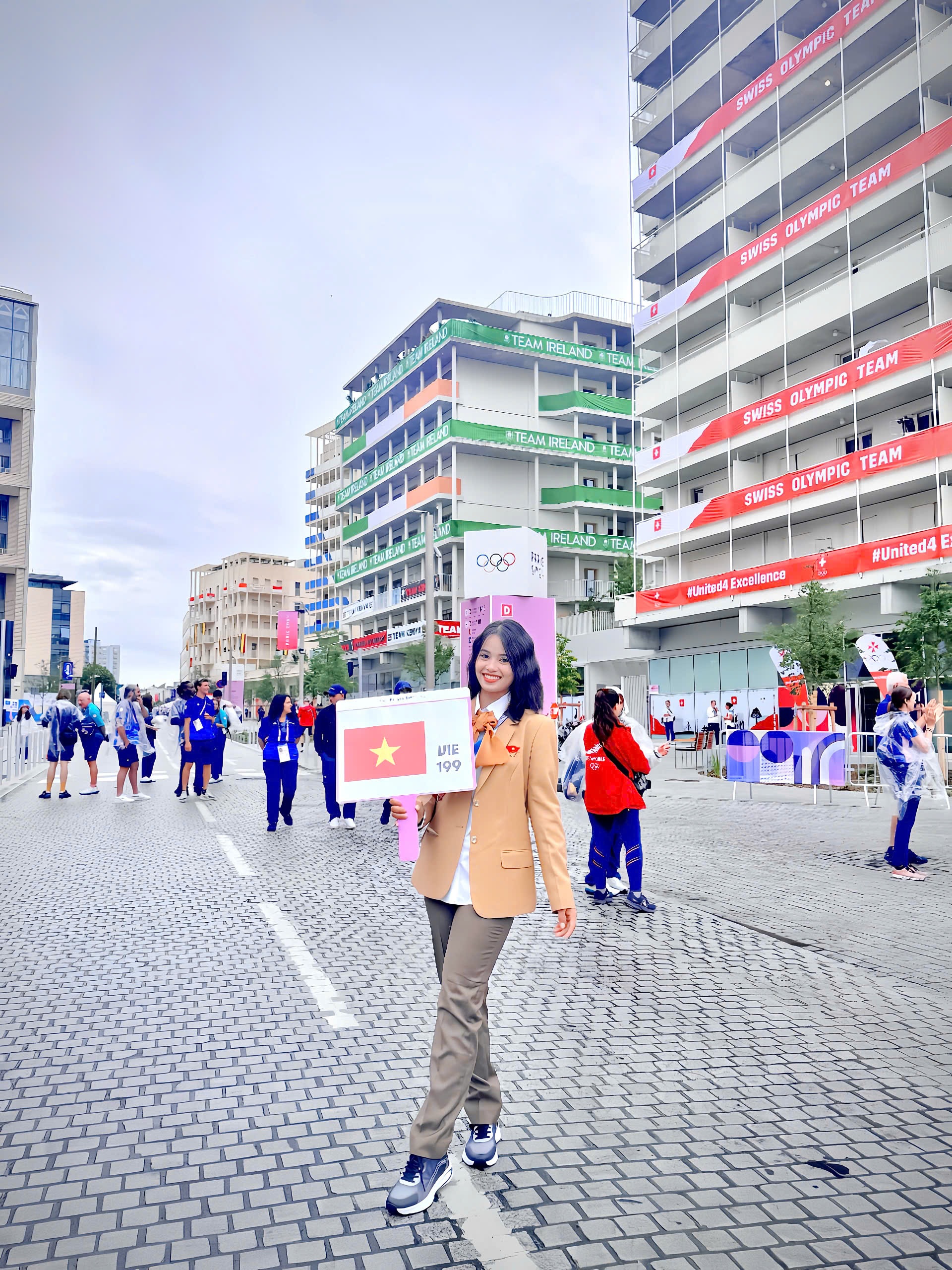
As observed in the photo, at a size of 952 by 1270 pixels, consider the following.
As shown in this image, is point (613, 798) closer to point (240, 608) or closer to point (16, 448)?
point (16, 448)

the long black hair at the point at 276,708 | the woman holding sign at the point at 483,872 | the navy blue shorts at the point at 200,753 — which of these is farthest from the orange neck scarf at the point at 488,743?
the navy blue shorts at the point at 200,753

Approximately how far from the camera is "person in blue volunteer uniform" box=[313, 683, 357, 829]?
43.9 feet

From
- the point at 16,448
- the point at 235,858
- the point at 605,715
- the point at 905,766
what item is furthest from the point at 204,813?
the point at 16,448

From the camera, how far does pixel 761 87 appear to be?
1430 inches

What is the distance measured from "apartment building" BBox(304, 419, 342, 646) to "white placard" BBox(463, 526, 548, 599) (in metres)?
71.3

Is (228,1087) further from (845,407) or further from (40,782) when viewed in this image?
(845,407)

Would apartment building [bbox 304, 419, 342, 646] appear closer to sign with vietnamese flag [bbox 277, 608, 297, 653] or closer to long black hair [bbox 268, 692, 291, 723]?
sign with vietnamese flag [bbox 277, 608, 297, 653]

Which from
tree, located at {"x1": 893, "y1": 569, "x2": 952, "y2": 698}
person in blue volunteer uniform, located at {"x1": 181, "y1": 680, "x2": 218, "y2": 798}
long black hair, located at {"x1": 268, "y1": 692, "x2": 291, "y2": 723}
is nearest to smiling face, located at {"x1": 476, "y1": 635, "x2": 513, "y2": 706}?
long black hair, located at {"x1": 268, "y1": 692, "x2": 291, "y2": 723}

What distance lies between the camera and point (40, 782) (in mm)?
22047

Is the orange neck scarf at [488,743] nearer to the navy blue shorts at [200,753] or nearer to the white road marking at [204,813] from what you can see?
the white road marking at [204,813]

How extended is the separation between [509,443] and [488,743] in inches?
2141

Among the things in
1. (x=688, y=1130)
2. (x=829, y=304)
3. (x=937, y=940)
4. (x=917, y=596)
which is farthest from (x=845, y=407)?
(x=688, y=1130)

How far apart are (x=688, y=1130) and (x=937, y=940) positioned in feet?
13.6

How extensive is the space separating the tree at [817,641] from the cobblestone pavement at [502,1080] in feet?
65.5
